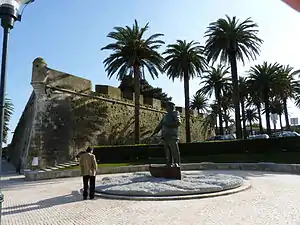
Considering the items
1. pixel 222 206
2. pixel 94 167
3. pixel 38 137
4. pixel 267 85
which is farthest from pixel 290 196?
pixel 267 85

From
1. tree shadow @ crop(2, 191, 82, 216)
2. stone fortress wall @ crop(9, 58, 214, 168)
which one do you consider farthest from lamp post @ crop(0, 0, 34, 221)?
stone fortress wall @ crop(9, 58, 214, 168)

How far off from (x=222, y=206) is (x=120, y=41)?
22.7m

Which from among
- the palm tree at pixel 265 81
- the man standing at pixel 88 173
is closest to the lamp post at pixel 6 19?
the man standing at pixel 88 173

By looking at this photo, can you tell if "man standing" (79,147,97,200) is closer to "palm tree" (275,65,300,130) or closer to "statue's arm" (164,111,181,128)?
"statue's arm" (164,111,181,128)

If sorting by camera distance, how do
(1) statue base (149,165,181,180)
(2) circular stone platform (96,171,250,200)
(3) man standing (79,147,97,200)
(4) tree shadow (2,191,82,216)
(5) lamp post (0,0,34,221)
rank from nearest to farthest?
1. (5) lamp post (0,0,34,221)
2. (4) tree shadow (2,191,82,216)
3. (2) circular stone platform (96,171,250,200)
4. (3) man standing (79,147,97,200)
5. (1) statue base (149,165,181,180)

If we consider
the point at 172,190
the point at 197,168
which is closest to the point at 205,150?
the point at 197,168

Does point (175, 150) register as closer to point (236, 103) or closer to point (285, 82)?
point (236, 103)

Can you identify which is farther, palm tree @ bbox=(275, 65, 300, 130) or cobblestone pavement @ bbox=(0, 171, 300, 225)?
palm tree @ bbox=(275, 65, 300, 130)

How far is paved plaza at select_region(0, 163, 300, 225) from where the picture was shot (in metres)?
5.93

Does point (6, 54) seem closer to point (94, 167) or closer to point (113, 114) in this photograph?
point (94, 167)

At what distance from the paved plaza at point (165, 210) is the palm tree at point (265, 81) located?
27.2 meters

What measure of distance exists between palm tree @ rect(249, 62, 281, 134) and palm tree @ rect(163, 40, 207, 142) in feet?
25.4

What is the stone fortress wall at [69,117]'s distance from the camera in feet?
73.6

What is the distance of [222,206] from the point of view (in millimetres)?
7086
